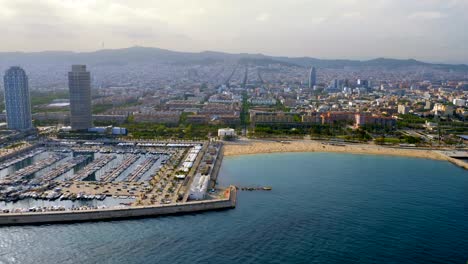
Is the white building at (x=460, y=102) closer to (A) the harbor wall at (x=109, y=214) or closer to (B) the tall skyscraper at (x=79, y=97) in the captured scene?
(B) the tall skyscraper at (x=79, y=97)


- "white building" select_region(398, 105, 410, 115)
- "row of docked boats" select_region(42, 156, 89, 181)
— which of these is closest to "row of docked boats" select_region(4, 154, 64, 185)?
"row of docked boats" select_region(42, 156, 89, 181)

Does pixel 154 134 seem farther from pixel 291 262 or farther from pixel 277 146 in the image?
pixel 291 262

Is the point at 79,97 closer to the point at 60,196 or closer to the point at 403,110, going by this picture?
the point at 60,196

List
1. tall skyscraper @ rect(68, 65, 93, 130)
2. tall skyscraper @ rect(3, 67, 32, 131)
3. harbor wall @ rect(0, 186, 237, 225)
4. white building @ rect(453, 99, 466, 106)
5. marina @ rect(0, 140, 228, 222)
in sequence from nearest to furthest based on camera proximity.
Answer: harbor wall @ rect(0, 186, 237, 225), marina @ rect(0, 140, 228, 222), tall skyscraper @ rect(3, 67, 32, 131), tall skyscraper @ rect(68, 65, 93, 130), white building @ rect(453, 99, 466, 106)

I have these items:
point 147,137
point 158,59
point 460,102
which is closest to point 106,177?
point 147,137

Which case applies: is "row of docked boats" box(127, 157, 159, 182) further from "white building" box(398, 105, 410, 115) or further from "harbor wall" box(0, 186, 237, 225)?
"white building" box(398, 105, 410, 115)

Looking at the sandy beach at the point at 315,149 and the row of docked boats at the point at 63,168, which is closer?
the row of docked boats at the point at 63,168

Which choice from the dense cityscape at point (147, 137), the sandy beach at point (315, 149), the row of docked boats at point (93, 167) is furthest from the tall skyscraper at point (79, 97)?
the sandy beach at point (315, 149)
